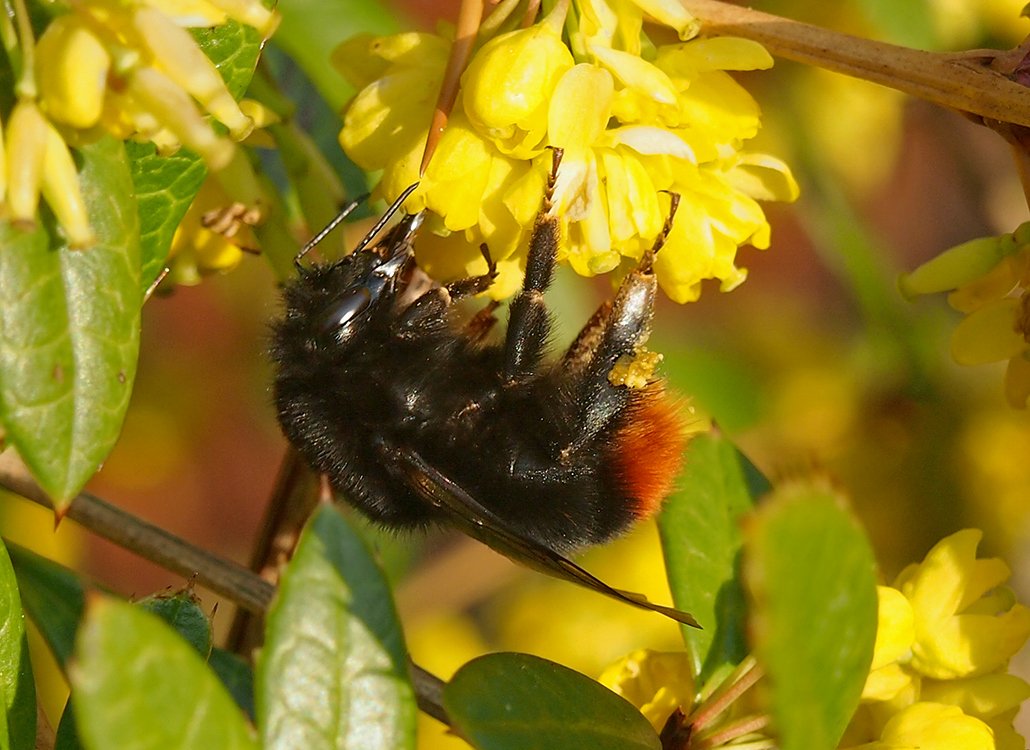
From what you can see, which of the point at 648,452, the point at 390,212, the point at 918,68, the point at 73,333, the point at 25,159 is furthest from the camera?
the point at 648,452

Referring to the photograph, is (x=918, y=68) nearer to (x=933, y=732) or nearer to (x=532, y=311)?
(x=532, y=311)

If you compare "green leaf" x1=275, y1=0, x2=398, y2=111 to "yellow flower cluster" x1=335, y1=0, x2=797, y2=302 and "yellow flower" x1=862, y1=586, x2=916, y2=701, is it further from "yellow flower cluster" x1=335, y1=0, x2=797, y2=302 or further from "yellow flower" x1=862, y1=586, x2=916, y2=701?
"yellow flower" x1=862, y1=586, x2=916, y2=701

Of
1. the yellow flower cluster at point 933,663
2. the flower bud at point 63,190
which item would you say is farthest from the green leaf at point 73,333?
the yellow flower cluster at point 933,663

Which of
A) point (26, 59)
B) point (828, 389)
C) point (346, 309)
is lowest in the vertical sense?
point (828, 389)

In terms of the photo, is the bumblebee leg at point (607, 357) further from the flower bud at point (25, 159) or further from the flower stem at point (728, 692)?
the flower bud at point (25, 159)

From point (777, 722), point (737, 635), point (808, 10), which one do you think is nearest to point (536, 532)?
point (737, 635)

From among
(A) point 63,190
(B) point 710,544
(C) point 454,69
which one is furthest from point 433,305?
(A) point 63,190
